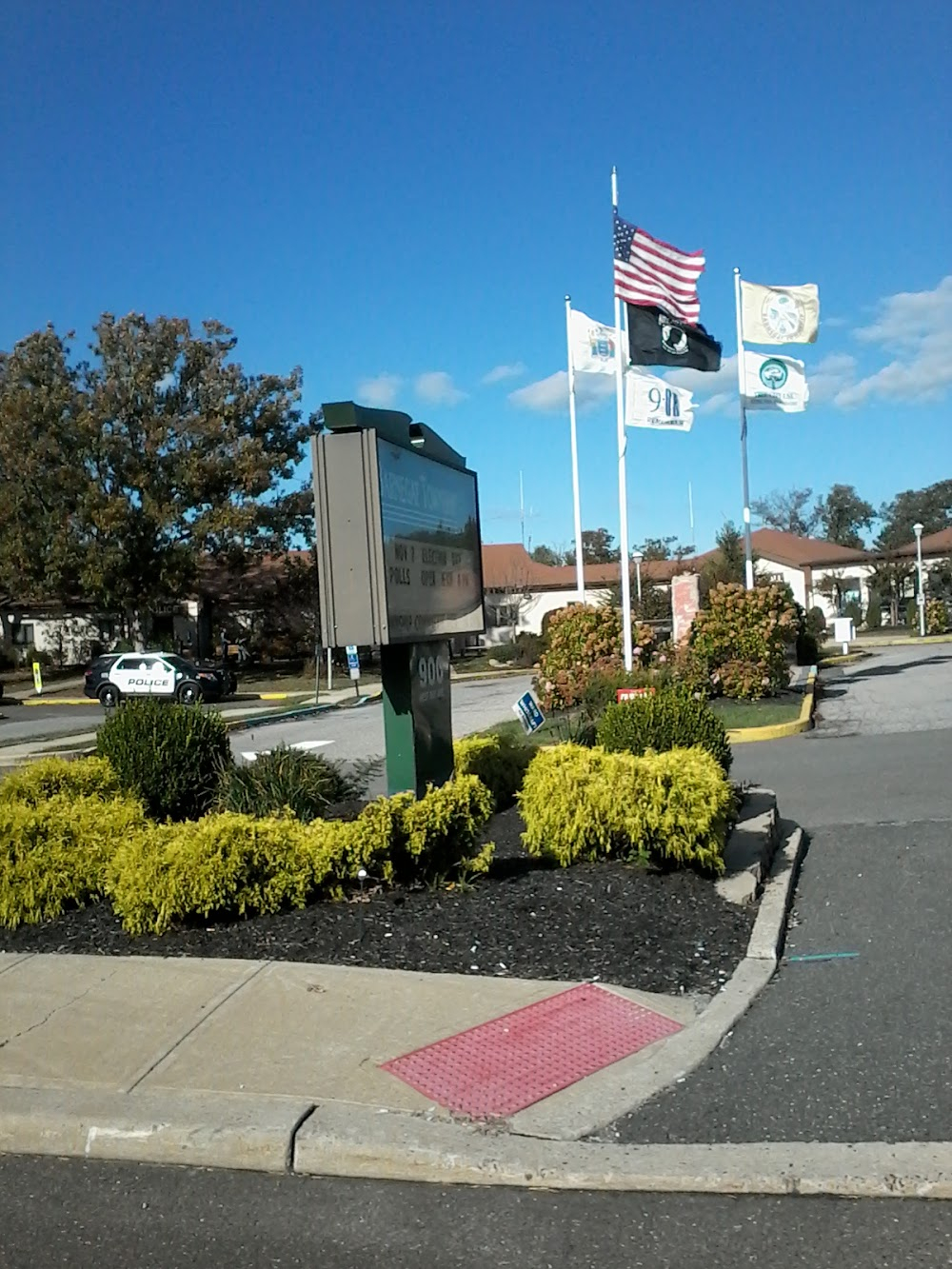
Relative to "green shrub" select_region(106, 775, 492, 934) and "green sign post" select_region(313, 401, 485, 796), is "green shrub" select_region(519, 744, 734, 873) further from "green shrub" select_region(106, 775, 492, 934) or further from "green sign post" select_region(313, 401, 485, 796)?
"green sign post" select_region(313, 401, 485, 796)

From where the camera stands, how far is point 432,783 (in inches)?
302

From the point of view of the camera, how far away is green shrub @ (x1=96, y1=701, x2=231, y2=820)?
8422mm

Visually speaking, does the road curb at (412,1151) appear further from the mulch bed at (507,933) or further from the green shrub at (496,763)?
the green shrub at (496,763)

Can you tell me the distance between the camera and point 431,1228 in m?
3.60

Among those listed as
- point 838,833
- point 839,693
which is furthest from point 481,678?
point 838,833

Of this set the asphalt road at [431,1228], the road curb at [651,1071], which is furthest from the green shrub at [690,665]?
the asphalt road at [431,1228]

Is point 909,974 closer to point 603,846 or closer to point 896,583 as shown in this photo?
point 603,846

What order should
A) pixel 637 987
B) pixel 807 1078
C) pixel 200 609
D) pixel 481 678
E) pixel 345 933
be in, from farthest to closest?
pixel 200 609 < pixel 481 678 < pixel 345 933 < pixel 637 987 < pixel 807 1078

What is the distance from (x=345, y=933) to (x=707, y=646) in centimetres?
1587

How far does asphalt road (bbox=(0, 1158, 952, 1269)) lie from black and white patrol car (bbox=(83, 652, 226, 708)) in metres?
30.2

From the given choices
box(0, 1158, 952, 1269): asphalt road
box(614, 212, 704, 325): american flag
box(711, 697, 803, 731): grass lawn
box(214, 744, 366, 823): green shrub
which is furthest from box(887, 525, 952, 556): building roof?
box(0, 1158, 952, 1269): asphalt road

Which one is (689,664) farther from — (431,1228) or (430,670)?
(431,1228)

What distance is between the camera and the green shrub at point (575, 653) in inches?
829

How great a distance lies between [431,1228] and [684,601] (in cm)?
2000
